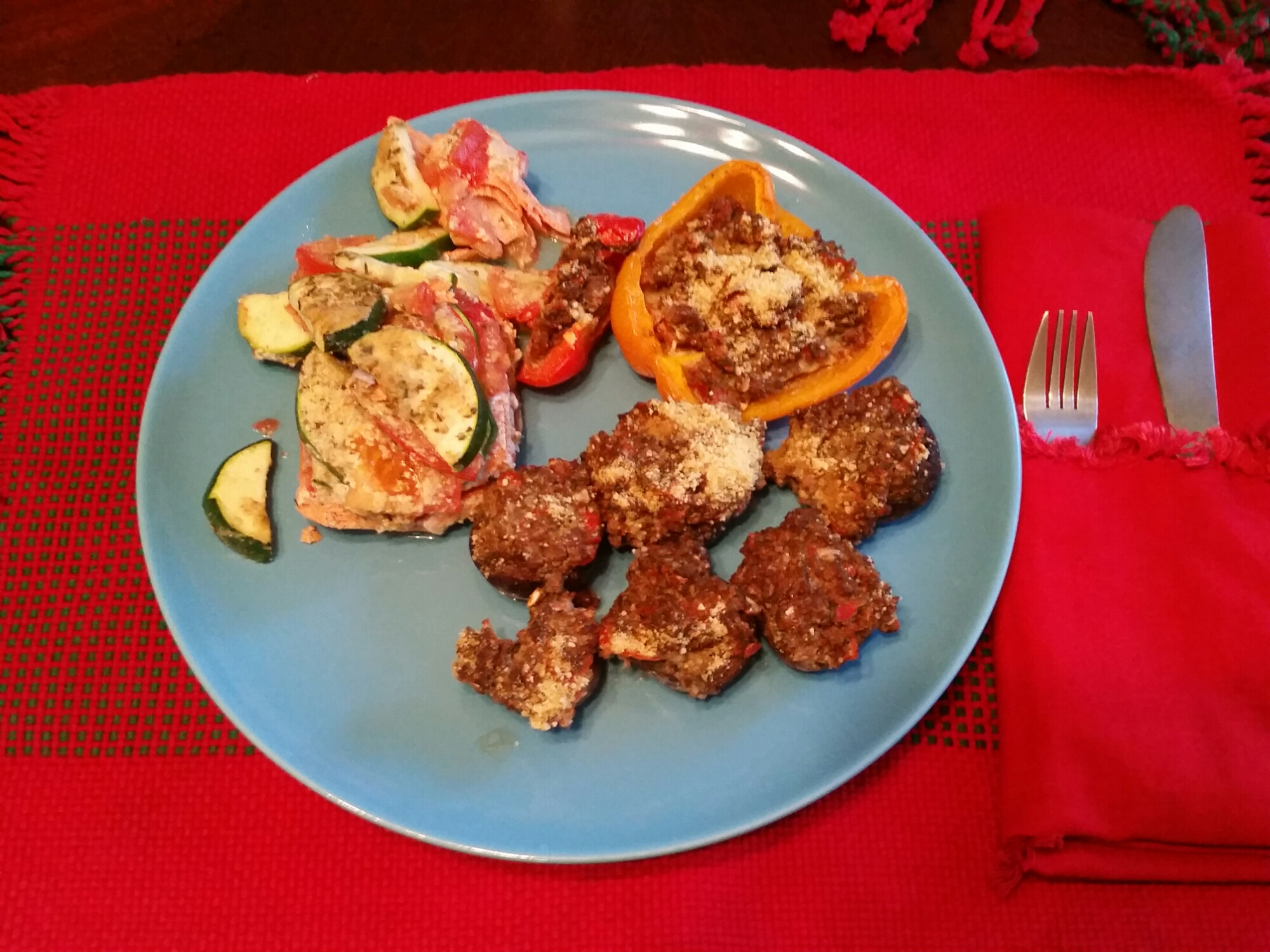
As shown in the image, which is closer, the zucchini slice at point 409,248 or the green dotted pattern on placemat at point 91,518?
the green dotted pattern on placemat at point 91,518

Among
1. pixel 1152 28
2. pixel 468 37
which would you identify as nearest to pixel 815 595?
Answer: pixel 468 37

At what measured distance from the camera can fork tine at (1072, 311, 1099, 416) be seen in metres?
1.97

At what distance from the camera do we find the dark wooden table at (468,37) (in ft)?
8.26

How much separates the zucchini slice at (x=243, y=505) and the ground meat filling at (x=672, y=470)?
0.71 m

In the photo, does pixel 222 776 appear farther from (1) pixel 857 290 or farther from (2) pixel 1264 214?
(2) pixel 1264 214

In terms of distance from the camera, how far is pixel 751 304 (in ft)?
5.97

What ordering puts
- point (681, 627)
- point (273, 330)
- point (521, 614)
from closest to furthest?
point (681, 627) < point (521, 614) < point (273, 330)

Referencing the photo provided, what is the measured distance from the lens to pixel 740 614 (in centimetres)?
166

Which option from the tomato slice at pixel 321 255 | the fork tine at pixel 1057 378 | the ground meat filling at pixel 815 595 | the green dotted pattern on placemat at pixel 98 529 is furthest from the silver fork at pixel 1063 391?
the tomato slice at pixel 321 255

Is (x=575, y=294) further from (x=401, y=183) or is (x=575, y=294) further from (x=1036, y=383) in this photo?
(x=1036, y=383)

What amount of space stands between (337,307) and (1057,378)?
1615 mm

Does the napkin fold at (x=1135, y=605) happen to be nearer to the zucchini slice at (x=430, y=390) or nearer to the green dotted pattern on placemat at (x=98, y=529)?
the green dotted pattern on placemat at (x=98, y=529)

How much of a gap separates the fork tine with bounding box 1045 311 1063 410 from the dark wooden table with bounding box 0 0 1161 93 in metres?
1.01

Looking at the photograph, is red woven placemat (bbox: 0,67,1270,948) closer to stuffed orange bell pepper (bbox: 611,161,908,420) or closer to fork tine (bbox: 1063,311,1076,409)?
fork tine (bbox: 1063,311,1076,409)
